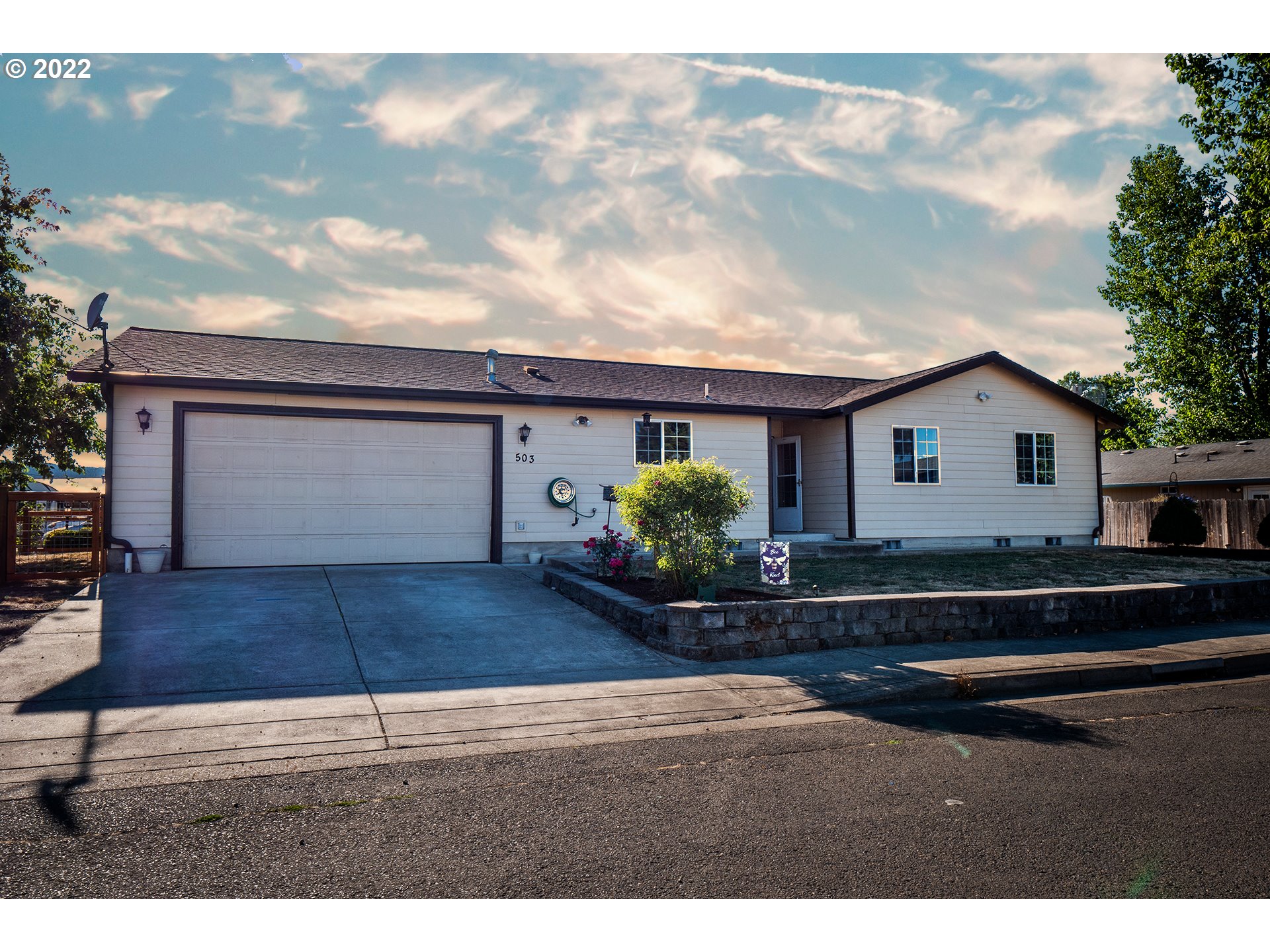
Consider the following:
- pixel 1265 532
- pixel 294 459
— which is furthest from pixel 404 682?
pixel 1265 532

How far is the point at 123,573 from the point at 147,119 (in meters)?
6.60

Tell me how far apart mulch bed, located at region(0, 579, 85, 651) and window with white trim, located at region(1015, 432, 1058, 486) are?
18.0 metres

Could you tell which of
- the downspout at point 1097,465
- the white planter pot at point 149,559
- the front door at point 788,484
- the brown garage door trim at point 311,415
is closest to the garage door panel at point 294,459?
the brown garage door trim at point 311,415

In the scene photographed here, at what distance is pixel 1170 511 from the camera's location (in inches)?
764

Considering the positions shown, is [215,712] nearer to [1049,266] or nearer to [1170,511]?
[1049,266]

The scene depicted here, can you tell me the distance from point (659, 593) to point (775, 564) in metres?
1.55

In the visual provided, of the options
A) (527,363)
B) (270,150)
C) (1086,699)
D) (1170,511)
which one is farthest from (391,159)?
(1170,511)

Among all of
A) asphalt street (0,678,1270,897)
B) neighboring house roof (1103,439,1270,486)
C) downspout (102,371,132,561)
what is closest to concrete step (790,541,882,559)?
asphalt street (0,678,1270,897)

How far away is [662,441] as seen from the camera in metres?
15.3

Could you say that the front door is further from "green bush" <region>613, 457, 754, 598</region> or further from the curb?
the curb

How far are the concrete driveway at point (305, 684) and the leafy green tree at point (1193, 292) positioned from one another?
26.8 m

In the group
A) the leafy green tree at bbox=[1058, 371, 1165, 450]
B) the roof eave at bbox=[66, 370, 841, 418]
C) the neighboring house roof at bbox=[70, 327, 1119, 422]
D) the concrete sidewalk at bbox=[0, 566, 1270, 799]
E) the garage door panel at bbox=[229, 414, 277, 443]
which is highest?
the leafy green tree at bbox=[1058, 371, 1165, 450]

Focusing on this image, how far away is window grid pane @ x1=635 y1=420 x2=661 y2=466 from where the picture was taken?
1511cm

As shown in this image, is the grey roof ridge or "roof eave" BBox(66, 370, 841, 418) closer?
"roof eave" BBox(66, 370, 841, 418)
